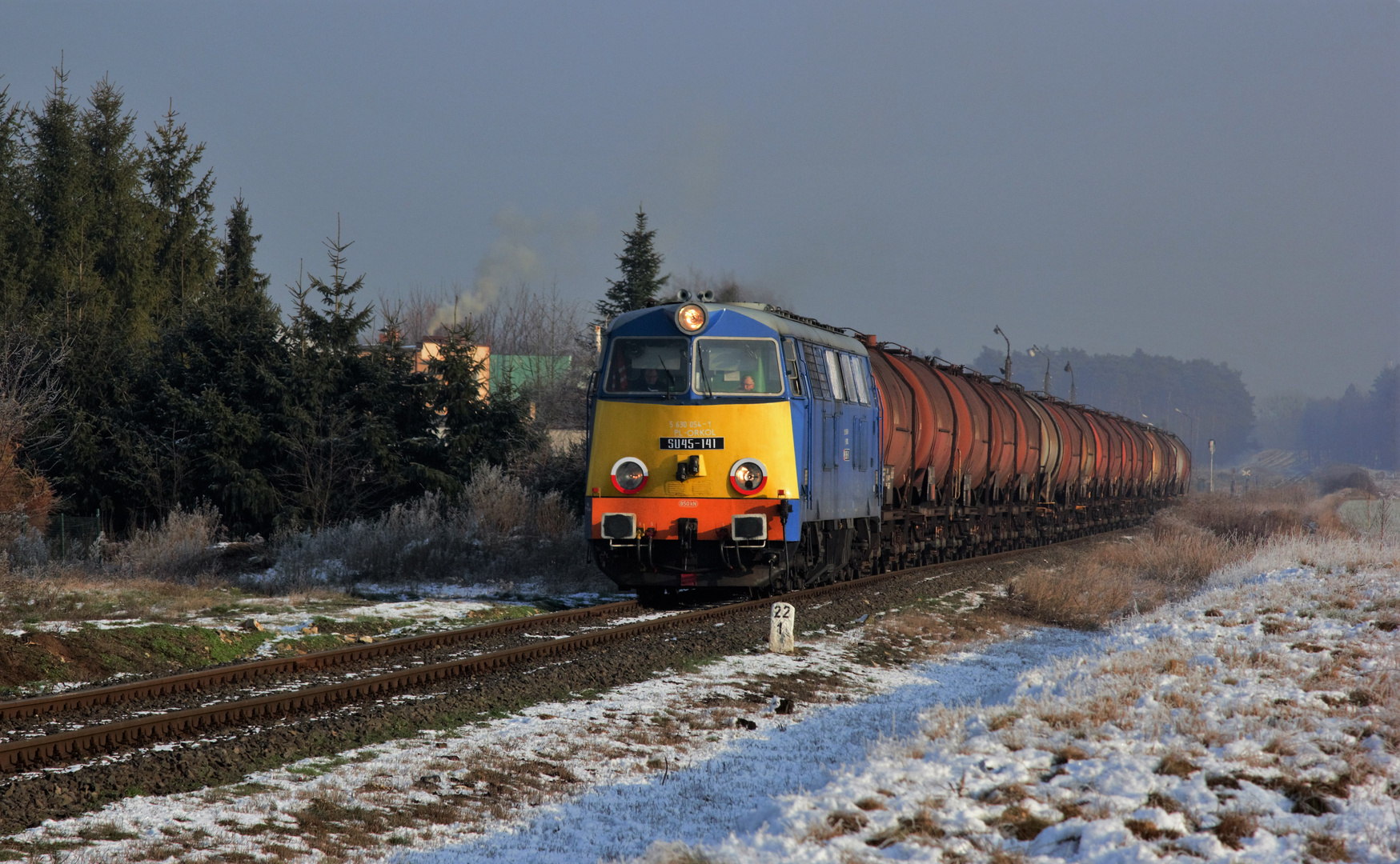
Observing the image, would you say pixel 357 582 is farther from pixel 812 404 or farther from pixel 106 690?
pixel 106 690

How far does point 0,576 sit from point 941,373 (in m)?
16.6

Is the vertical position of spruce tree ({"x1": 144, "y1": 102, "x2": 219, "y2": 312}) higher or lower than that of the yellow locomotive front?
higher

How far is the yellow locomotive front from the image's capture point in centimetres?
1438

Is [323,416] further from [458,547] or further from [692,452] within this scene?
Answer: [692,452]

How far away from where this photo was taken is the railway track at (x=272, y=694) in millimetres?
7492

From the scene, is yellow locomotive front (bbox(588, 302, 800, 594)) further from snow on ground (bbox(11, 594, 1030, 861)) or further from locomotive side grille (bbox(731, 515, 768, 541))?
snow on ground (bbox(11, 594, 1030, 861))

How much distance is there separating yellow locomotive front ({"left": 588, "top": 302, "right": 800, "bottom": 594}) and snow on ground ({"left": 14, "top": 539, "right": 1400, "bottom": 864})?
444cm

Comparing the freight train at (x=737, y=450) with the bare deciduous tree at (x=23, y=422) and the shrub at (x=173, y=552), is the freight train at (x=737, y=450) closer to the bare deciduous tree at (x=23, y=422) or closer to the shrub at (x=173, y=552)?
the shrub at (x=173, y=552)

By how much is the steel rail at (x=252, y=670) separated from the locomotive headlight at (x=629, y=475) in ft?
5.34

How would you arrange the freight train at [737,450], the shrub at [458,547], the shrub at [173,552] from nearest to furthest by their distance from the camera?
the freight train at [737,450]
the shrub at [458,547]
the shrub at [173,552]

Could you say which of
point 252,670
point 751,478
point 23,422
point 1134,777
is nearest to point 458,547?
point 751,478

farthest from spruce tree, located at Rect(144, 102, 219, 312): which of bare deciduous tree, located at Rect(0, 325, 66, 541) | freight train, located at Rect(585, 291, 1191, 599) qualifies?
freight train, located at Rect(585, 291, 1191, 599)

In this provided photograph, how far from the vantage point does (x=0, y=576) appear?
15.7 m

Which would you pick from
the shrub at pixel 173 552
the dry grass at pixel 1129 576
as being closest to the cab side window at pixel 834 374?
the dry grass at pixel 1129 576
